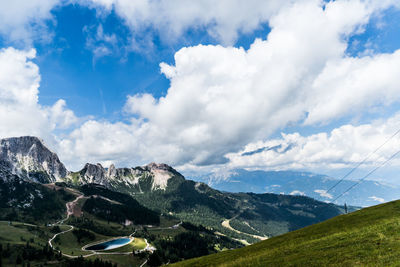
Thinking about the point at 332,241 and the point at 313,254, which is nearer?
the point at 313,254

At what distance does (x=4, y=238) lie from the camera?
593 ft

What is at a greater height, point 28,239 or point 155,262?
point 28,239

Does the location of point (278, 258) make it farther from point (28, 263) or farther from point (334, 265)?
point (28, 263)

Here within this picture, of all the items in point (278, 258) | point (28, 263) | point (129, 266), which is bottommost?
point (129, 266)

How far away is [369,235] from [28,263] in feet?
589

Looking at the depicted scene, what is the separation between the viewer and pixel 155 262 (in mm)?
166875

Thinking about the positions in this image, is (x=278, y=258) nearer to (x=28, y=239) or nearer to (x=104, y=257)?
(x=104, y=257)

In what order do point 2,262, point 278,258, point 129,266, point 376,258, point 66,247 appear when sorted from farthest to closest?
point 66,247 → point 129,266 → point 2,262 → point 278,258 → point 376,258

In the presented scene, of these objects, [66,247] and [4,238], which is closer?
[4,238]

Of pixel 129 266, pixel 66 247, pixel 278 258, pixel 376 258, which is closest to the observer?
pixel 376 258

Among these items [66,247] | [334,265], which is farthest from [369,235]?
[66,247]

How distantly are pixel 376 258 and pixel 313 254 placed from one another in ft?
29.5

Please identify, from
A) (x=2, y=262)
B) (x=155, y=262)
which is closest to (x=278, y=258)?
(x=155, y=262)

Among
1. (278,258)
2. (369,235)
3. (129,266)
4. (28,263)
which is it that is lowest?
(129,266)
